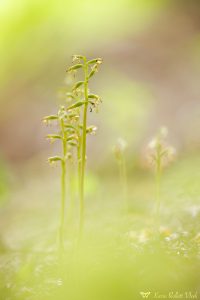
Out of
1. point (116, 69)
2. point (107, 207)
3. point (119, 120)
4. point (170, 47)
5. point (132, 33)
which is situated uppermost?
point (132, 33)

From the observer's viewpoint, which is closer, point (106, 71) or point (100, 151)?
point (100, 151)

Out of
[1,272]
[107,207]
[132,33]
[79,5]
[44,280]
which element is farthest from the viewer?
[132,33]

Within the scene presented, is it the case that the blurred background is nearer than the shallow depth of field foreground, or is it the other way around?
the shallow depth of field foreground

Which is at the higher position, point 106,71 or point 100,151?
point 106,71

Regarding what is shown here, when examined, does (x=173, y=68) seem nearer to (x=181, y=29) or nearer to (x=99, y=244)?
(x=181, y=29)

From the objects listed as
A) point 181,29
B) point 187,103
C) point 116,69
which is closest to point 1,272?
point 187,103

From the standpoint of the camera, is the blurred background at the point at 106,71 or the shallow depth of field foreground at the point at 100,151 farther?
the blurred background at the point at 106,71

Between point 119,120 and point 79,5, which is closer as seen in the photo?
point 119,120

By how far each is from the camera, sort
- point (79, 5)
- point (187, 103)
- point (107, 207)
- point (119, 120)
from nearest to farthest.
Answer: point (107, 207) < point (119, 120) < point (187, 103) < point (79, 5)
